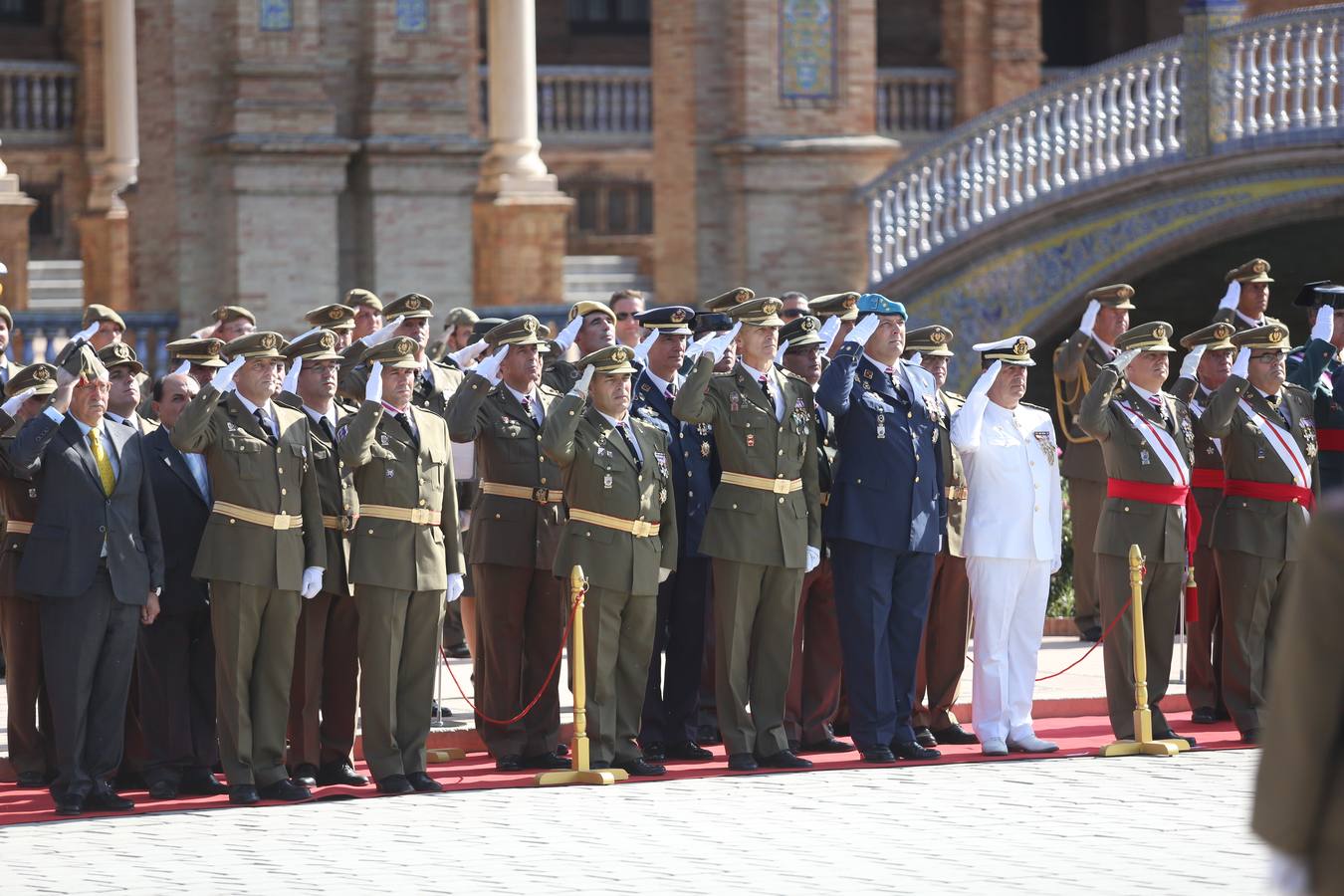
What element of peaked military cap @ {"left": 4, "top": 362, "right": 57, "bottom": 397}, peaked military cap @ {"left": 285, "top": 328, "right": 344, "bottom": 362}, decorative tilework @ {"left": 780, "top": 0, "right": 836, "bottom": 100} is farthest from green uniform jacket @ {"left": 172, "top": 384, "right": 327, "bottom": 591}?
decorative tilework @ {"left": 780, "top": 0, "right": 836, "bottom": 100}

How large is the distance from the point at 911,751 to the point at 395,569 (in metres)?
2.39

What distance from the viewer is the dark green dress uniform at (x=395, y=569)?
9.91 metres

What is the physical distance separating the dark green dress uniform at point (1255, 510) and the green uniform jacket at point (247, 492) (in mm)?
4156

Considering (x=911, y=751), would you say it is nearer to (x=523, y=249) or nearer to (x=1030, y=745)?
(x=1030, y=745)

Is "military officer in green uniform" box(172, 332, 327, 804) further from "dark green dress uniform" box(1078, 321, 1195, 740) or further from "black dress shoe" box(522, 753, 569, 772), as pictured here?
"dark green dress uniform" box(1078, 321, 1195, 740)

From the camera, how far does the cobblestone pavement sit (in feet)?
26.5

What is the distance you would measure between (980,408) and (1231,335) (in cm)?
149

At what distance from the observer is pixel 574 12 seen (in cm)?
3123

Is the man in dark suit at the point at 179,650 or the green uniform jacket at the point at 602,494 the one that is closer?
the man in dark suit at the point at 179,650

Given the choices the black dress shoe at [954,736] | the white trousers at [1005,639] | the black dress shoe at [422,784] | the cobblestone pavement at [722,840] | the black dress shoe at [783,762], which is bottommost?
the black dress shoe at [954,736]

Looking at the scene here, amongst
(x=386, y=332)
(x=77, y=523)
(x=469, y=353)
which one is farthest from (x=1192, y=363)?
(x=77, y=523)

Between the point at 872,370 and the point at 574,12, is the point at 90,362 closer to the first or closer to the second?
the point at 872,370

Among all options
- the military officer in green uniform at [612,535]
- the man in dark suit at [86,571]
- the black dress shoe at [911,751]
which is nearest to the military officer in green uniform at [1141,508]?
the black dress shoe at [911,751]

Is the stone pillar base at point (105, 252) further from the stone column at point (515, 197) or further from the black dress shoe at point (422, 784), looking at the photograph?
the black dress shoe at point (422, 784)
